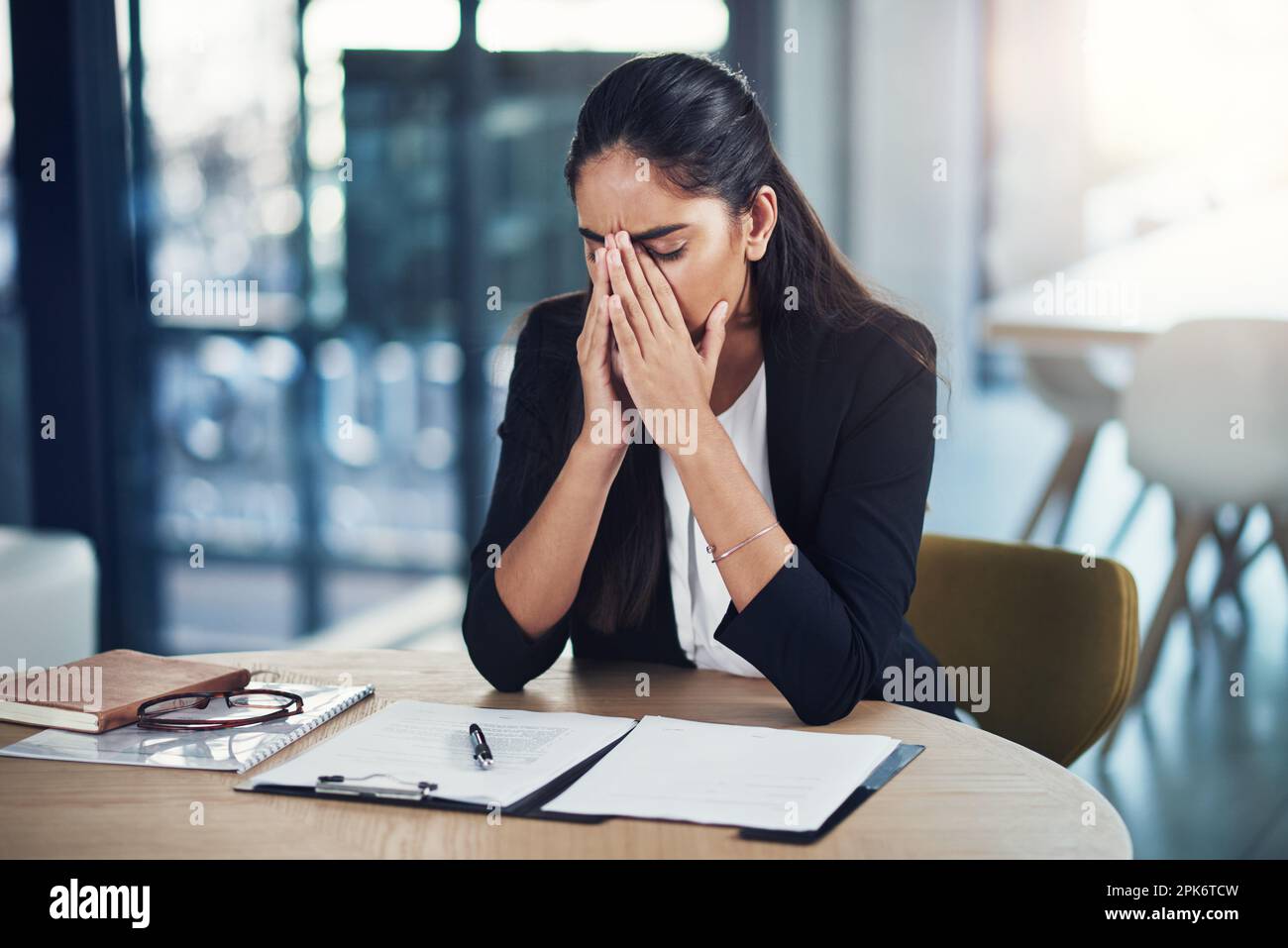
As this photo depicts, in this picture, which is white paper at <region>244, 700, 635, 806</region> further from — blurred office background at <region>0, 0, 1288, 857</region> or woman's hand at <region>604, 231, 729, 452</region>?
blurred office background at <region>0, 0, 1288, 857</region>

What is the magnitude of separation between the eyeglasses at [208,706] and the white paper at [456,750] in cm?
8

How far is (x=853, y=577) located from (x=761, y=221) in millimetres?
467

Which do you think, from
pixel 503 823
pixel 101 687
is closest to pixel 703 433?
pixel 503 823

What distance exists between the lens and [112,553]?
340cm

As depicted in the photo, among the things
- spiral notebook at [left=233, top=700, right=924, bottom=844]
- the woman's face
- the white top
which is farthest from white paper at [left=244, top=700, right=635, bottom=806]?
the woman's face

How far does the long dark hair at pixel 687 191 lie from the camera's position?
1400mm

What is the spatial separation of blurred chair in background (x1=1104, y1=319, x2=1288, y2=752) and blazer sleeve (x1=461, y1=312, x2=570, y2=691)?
171cm

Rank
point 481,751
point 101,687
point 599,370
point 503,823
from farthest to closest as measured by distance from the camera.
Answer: point 599,370 < point 101,687 < point 481,751 < point 503,823

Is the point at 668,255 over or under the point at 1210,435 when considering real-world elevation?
over

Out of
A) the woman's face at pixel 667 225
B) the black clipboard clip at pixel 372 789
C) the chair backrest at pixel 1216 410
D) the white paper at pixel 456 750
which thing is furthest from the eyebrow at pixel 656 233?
the chair backrest at pixel 1216 410

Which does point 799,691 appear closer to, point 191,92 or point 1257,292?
point 1257,292

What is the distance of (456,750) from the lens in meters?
1.09

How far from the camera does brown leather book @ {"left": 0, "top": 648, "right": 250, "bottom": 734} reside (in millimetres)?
1152

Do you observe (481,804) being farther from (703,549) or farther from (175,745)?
(703,549)
